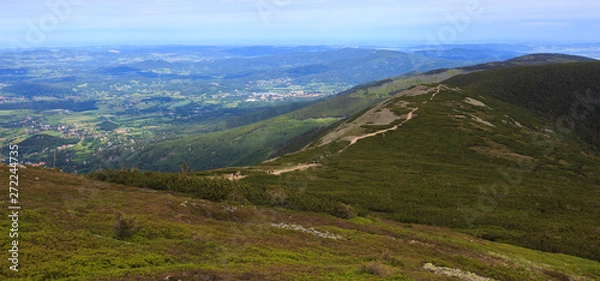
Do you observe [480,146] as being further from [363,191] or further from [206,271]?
[206,271]

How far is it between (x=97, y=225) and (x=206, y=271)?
12.6 metres

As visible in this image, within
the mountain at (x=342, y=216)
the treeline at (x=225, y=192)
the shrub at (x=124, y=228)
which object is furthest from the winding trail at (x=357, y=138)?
the shrub at (x=124, y=228)

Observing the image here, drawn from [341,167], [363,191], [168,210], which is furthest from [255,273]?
[341,167]

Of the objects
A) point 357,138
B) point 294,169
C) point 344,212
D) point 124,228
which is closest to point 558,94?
point 357,138

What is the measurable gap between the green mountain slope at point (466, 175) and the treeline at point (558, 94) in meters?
32.0

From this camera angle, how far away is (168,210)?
3700 centimetres

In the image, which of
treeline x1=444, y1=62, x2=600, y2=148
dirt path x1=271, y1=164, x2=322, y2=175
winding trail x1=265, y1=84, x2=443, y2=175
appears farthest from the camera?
treeline x1=444, y1=62, x2=600, y2=148

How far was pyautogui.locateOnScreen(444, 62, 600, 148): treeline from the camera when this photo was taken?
161 m

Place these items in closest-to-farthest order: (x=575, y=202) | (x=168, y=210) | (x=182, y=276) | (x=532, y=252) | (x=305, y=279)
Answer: (x=182, y=276)
(x=305, y=279)
(x=168, y=210)
(x=532, y=252)
(x=575, y=202)

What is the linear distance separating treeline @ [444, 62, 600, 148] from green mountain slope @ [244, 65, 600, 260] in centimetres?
3202

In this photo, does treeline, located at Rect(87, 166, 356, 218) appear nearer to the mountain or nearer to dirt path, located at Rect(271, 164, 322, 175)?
the mountain

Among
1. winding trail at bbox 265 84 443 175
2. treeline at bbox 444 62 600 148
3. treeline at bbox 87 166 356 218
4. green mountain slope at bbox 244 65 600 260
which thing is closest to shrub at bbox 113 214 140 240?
treeline at bbox 87 166 356 218

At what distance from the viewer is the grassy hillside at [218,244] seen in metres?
21.9

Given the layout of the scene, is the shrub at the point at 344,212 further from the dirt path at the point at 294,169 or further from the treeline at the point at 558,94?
the treeline at the point at 558,94
